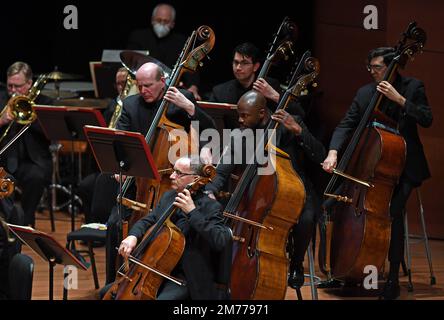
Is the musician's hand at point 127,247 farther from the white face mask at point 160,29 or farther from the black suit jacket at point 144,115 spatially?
the white face mask at point 160,29

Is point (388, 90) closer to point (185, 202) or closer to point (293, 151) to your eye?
point (293, 151)

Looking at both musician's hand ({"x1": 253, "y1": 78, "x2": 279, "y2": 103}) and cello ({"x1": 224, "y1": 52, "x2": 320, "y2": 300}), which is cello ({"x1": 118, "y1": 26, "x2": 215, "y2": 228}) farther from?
cello ({"x1": 224, "y1": 52, "x2": 320, "y2": 300})

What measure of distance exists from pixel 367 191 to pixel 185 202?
1217 mm

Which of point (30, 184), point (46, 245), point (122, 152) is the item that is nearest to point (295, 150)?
point (122, 152)

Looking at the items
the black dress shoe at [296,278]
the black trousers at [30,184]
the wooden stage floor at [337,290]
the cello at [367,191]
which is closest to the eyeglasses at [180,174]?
the cello at [367,191]

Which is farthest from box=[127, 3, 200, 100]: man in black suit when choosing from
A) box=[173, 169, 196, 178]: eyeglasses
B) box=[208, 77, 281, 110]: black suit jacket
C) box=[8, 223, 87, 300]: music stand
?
box=[8, 223, 87, 300]: music stand

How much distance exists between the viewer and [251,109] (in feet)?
15.4

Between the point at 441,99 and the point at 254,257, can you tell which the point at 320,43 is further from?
the point at 254,257

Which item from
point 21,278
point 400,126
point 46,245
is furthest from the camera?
point 400,126

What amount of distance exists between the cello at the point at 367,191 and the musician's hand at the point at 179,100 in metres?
0.86

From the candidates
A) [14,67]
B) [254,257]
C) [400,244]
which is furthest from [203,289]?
[14,67]

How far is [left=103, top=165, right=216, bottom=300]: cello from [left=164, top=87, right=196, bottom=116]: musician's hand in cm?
89

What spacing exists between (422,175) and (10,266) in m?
2.67

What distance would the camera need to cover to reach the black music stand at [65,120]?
5.48 m
